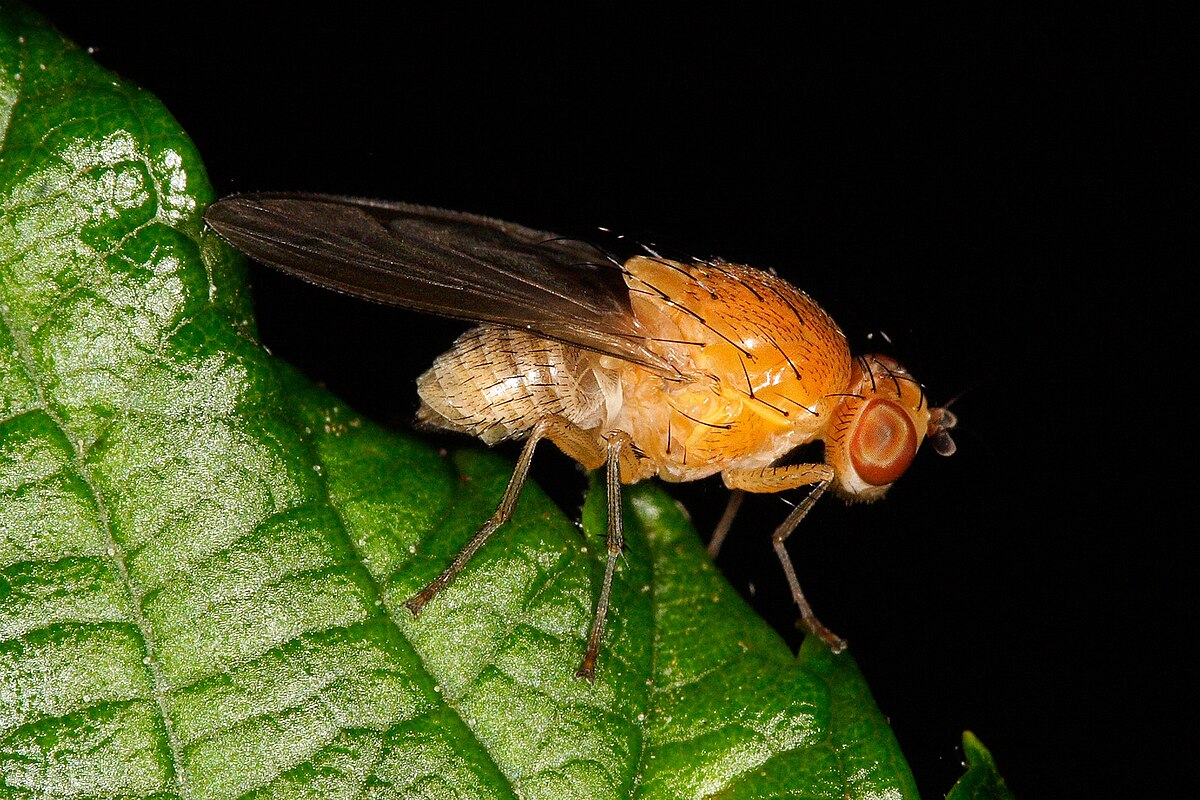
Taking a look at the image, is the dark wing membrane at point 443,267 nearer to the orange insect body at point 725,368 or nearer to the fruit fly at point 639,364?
the fruit fly at point 639,364

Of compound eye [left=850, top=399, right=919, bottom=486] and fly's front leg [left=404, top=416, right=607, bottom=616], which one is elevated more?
compound eye [left=850, top=399, right=919, bottom=486]

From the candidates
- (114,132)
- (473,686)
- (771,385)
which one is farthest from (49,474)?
(771,385)

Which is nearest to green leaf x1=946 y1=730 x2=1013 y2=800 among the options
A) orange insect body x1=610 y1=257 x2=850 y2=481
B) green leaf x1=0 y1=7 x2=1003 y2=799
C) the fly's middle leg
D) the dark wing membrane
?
green leaf x1=0 y1=7 x2=1003 y2=799

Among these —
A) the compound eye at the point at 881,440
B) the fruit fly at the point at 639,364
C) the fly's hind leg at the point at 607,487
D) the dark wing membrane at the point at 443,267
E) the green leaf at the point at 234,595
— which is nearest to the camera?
the green leaf at the point at 234,595

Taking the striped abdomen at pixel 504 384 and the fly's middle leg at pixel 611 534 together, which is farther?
the striped abdomen at pixel 504 384

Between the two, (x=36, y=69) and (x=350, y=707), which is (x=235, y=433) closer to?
(x=350, y=707)

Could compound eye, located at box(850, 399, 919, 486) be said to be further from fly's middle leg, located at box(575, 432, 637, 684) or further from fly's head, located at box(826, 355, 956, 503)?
fly's middle leg, located at box(575, 432, 637, 684)

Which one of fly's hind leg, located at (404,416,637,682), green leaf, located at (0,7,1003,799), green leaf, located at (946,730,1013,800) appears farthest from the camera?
fly's hind leg, located at (404,416,637,682)

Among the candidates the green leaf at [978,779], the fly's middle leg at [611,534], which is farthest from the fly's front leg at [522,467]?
the green leaf at [978,779]
